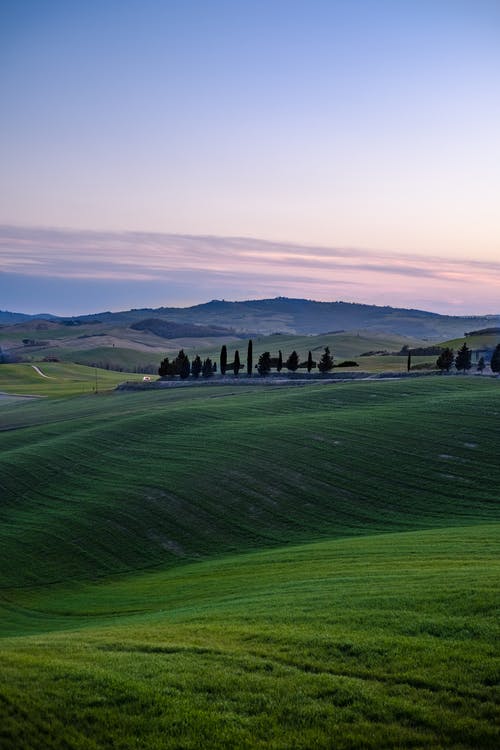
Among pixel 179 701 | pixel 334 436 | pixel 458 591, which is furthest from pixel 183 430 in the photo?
pixel 179 701

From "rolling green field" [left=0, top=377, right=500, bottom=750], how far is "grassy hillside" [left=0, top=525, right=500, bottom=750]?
0.17 ft

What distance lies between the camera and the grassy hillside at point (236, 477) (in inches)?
1539

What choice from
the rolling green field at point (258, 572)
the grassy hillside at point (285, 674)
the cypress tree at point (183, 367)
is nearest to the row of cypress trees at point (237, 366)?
the cypress tree at point (183, 367)

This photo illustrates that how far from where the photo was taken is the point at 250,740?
1195 centimetres

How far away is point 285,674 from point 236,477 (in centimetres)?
3423

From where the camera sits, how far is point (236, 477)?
48.4 metres

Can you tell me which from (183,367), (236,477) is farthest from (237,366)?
(236,477)

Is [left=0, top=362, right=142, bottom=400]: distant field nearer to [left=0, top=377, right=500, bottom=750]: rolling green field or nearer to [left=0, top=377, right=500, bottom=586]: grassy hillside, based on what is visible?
[left=0, top=377, right=500, bottom=750]: rolling green field

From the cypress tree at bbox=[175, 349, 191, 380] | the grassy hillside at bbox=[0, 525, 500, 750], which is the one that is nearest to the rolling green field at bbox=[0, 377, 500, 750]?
the grassy hillside at bbox=[0, 525, 500, 750]

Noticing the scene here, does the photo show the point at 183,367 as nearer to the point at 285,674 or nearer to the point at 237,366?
the point at 237,366

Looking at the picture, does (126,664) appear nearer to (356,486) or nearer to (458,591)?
(458,591)

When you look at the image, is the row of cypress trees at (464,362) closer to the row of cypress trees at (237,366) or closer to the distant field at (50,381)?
the row of cypress trees at (237,366)

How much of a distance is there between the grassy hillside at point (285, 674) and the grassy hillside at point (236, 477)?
1660 centimetres

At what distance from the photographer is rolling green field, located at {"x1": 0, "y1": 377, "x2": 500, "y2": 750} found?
12.8m
